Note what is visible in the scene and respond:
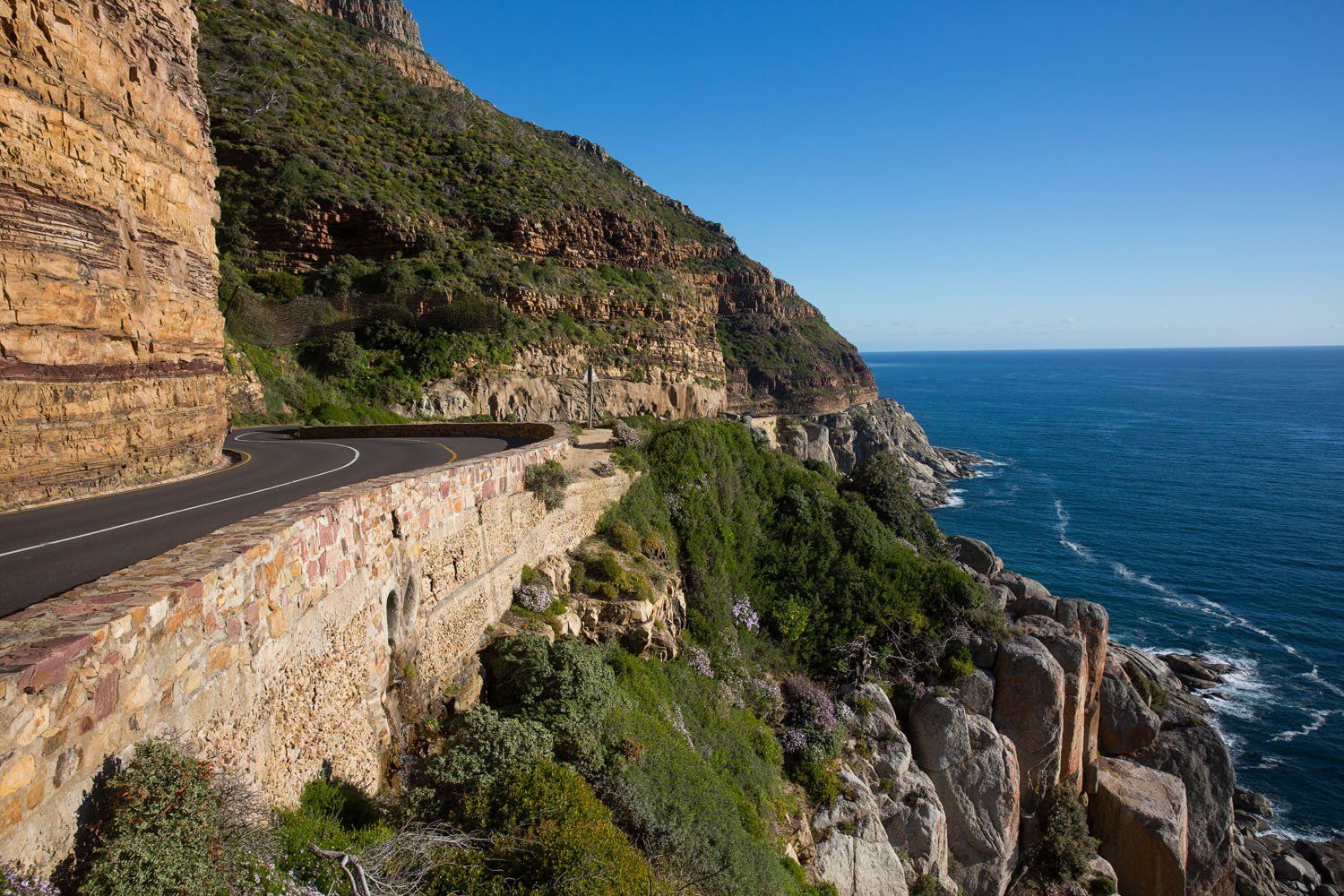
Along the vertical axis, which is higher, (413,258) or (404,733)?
(413,258)

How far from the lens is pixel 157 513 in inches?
358

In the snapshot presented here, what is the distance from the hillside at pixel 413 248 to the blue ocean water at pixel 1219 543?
25234 millimetres

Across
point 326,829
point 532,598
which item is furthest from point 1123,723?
point 326,829

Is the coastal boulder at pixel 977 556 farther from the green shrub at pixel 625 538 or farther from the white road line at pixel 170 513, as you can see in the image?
the white road line at pixel 170 513

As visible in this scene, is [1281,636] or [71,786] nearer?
[71,786]

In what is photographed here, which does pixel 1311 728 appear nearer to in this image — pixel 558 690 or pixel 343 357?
pixel 558 690

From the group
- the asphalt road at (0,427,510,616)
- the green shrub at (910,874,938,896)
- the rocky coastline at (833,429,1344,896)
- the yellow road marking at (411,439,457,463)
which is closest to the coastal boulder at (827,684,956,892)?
the rocky coastline at (833,429,1344,896)

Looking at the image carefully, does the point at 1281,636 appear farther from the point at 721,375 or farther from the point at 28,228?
the point at 28,228

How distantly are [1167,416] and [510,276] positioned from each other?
10476 centimetres

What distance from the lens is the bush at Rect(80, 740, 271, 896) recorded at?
367 cm

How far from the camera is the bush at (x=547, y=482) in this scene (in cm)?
1211

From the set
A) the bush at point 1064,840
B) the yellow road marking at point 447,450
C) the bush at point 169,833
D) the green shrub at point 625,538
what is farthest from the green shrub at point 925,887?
the bush at point 169,833

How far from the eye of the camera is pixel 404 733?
7.88 metres

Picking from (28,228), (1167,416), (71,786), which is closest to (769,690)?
(71,786)
